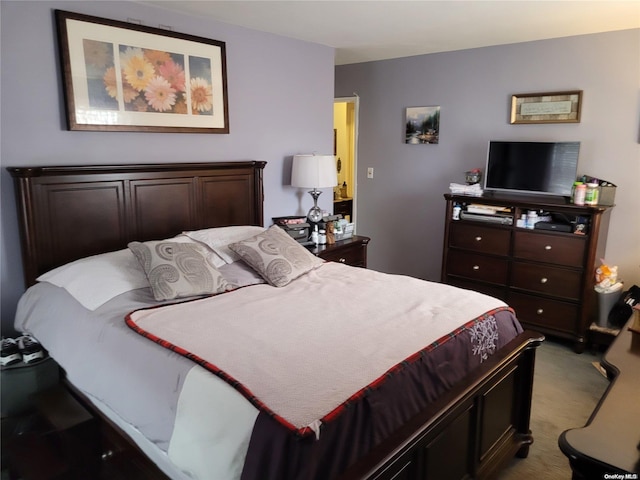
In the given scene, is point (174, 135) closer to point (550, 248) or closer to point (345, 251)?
point (345, 251)

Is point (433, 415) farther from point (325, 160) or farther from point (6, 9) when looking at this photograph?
point (6, 9)

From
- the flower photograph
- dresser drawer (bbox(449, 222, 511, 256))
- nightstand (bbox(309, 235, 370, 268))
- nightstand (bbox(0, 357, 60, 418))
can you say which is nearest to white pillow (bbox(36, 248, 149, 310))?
nightstand (bbox(0, 357, 60, 418))

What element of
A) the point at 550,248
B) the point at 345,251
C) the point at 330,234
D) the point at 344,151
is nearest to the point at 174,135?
the point at 330,234

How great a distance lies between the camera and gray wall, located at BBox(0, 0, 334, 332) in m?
2.43

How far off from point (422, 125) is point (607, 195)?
5.75ft

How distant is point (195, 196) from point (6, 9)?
1394 millimetres

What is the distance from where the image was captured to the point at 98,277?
7.73 ft

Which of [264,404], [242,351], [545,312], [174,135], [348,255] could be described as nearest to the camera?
[264,404]

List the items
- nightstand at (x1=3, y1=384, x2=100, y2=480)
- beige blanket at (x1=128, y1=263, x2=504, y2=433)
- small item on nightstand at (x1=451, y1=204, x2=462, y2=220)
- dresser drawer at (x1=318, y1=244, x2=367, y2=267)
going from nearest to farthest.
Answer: beige blanket at (x1=128, y1=263, x2=504, y2=433) < nightstand at (x1=3, y1=384, x2=100, y2=480) < dresser drawer at (x1=318, y1=244, x2=367, y2=267) < small item on nightstand at (x1=451, y1=204, x2=462, y2=220)

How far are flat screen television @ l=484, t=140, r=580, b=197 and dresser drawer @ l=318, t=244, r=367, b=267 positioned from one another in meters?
1.24

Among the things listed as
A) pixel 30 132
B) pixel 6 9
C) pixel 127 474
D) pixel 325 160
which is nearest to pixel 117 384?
pixel 127 474

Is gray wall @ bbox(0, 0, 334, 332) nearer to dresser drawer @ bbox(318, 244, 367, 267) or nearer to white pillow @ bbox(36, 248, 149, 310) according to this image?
white pillow @ bbox(36, 248, 149, 310)

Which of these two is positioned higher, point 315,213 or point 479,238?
point 315,213

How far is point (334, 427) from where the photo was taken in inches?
54.3
